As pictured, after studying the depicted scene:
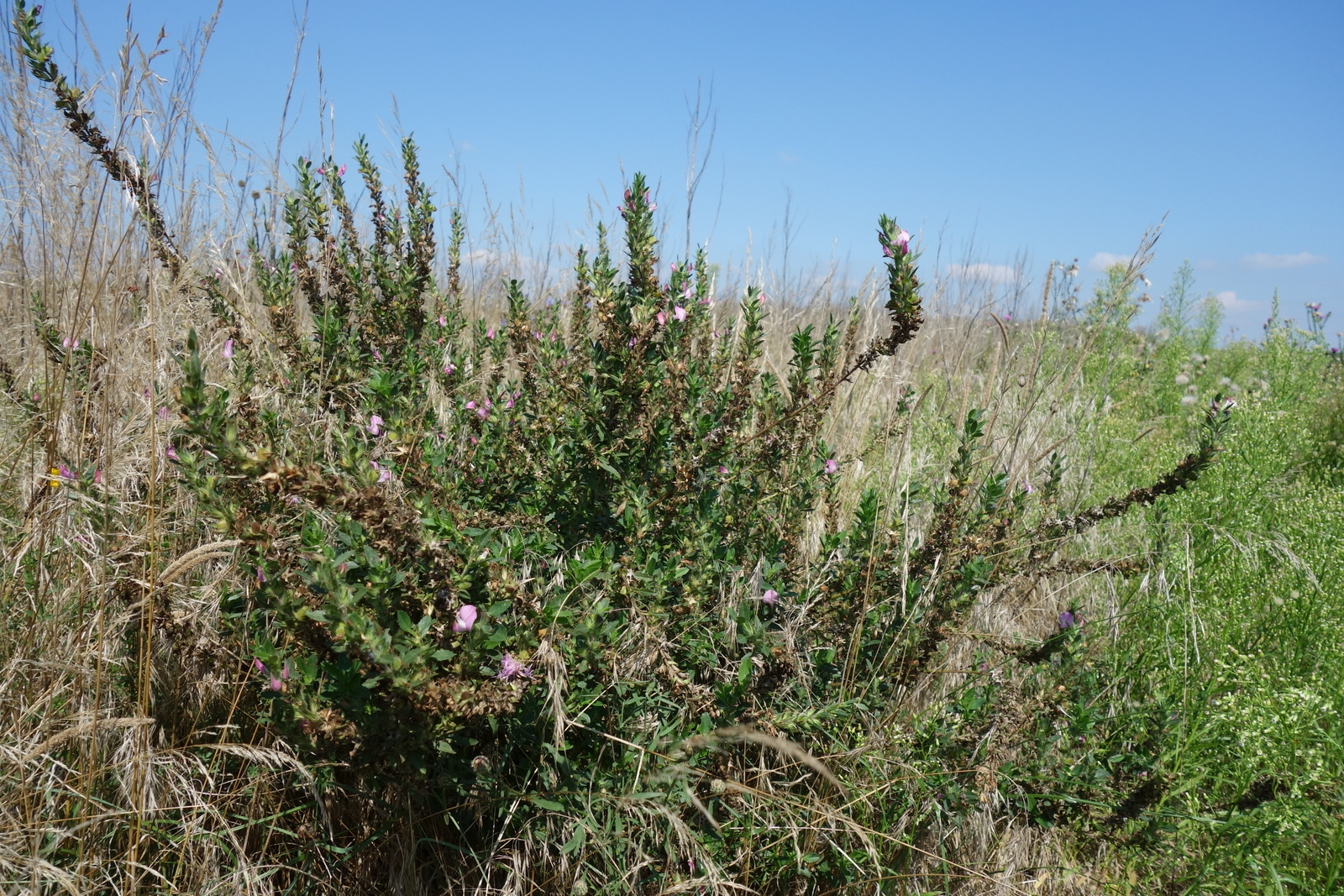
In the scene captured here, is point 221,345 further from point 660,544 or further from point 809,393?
point 809,393

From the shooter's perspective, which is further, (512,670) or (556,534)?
(556,534)

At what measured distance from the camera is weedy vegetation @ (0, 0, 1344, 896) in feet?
4.91

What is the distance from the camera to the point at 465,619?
141cm

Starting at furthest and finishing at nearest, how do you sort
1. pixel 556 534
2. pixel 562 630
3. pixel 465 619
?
pixel 556 534, pixel 562 630, pixel 465 619

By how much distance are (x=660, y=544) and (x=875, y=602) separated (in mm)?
609

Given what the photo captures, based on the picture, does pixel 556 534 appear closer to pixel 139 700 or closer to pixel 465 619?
pixel 465 619

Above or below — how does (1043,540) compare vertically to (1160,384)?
below

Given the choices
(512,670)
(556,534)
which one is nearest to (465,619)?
(512,670)

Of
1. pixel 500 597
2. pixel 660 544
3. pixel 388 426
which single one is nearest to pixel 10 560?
pixel 388 426

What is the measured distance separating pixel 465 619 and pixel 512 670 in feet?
0.49

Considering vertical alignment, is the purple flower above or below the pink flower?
below

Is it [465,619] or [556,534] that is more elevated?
[556,534]

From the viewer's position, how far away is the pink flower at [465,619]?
1.41m

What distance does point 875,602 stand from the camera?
2.05 m
